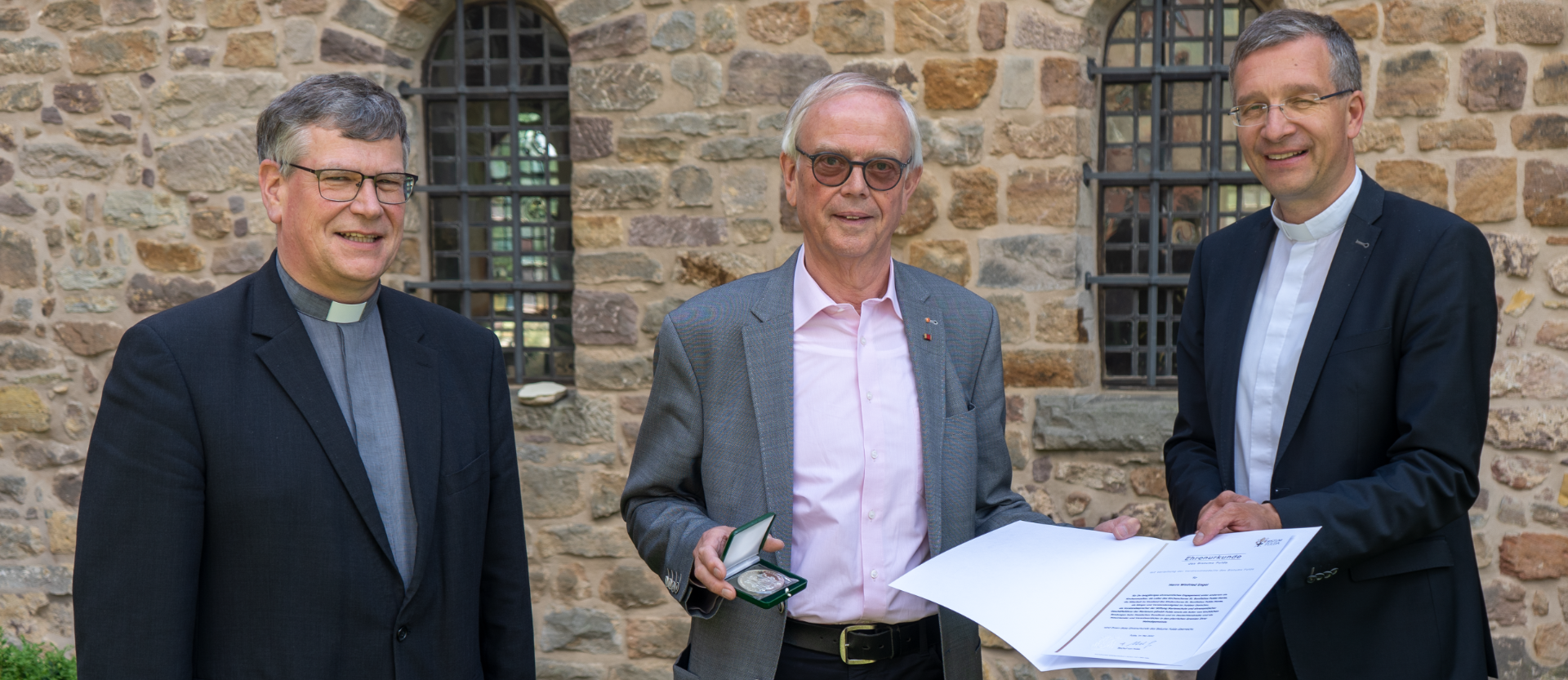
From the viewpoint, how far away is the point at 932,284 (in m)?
2.20

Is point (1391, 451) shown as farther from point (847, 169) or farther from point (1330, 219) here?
point (847, 169)

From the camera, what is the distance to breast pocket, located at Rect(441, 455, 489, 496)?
6.26 feet

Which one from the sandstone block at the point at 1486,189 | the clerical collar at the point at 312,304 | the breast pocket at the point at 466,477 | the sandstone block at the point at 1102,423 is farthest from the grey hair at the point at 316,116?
the sandstone block at the point at 1486,189

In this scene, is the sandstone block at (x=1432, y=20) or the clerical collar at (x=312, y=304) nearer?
Result: the clerical collar at (x=312, y=304)

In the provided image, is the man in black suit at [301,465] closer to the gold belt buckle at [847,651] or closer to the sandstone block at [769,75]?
the gold belt buckle at [847,651]

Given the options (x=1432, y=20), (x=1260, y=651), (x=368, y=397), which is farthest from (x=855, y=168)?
(x=1432, y=20)

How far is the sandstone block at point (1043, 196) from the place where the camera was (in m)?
3.93

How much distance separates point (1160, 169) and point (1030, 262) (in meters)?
0.66

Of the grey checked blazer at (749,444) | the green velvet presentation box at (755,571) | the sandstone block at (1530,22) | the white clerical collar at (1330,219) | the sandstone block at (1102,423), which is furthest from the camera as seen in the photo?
the sandstone block at (1102,423)

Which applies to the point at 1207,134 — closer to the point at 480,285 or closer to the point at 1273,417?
the point at 1273,417

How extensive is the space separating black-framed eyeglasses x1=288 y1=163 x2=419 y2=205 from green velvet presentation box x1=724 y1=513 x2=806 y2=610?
814 mm

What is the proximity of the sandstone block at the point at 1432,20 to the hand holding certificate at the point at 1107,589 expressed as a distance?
8.80 feet

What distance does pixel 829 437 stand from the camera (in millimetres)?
1987

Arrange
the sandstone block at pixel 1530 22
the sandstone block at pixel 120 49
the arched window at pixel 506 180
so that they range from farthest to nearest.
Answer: the arched window at pixel 506 180, the sandstone block at pixel 120 49, the sandstone block at pixel 1530 22
